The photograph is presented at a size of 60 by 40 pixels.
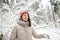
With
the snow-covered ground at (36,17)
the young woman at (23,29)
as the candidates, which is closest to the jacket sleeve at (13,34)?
the young woman at (23,29)

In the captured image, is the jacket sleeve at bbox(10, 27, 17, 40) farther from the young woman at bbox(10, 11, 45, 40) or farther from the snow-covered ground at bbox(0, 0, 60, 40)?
the snow-covered ground at bbox(0, 0, 60, 40)

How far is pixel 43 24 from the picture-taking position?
2.35 meters

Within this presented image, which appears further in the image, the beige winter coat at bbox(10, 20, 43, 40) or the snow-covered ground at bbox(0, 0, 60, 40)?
the snow-covered ground at bbox(0, 0, 60, 40)

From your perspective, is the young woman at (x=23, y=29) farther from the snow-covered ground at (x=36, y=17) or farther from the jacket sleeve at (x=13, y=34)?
the snow-covered ground at (x=36, y=17)

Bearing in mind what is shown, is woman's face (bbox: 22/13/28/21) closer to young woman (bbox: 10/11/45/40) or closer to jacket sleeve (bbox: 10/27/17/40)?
young woman (bbox: 10/11/45/40)

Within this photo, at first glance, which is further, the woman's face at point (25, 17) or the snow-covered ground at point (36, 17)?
the snow-covered ground at point (36, 17)

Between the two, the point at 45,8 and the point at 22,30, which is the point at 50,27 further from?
the point at 22,30

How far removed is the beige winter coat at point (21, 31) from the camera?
2.07m

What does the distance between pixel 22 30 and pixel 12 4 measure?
1.50 ft

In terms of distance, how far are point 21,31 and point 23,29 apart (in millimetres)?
39

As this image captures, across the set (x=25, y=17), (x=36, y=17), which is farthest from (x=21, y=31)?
(x=36, y=17)

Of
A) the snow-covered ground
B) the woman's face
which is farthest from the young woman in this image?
the snow-covered ground

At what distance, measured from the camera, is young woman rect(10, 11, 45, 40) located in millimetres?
2068

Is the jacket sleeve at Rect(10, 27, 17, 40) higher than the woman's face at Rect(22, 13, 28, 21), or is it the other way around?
the woman's face at Rect(22, 13, 28, 21)
